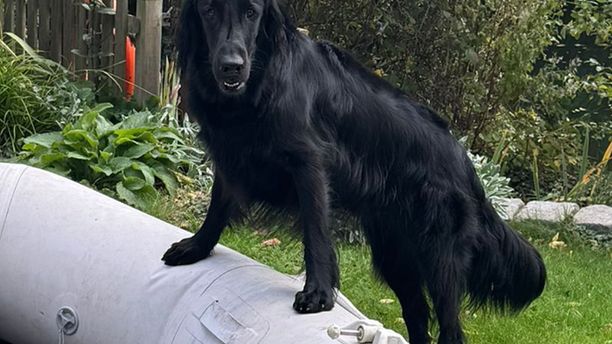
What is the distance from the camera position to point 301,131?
3.38m

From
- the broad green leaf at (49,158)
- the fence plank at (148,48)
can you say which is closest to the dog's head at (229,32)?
the broad green leaf at (49,158)

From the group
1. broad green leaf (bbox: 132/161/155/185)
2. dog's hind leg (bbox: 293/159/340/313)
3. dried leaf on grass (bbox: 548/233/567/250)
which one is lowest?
dried leaf on grass (bbox: 548/233/567/250)

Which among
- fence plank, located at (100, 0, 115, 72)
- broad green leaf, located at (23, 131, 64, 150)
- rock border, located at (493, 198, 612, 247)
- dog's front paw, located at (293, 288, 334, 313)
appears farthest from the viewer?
fence plank, located at (100, 0, 115, 72)

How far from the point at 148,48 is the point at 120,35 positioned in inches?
11.1

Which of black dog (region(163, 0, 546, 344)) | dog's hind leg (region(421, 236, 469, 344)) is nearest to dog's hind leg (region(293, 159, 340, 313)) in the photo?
black dog (region(163, 0, 546, 344))

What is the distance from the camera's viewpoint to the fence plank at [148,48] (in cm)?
676

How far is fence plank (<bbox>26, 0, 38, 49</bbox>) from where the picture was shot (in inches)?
287

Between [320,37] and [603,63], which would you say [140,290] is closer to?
[320,37]

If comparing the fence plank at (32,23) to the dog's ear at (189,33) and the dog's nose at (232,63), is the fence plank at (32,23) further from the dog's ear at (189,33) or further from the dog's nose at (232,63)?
the dog's nose at (232,63)

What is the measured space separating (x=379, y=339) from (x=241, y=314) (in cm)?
55

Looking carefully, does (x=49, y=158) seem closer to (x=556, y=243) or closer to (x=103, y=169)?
(x=103, y=169)

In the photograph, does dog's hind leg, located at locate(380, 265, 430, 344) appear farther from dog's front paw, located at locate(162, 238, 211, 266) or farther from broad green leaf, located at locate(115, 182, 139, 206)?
broad green leaf, located at locate(115, 182, 139, 206)

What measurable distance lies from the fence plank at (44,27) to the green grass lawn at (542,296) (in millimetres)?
2608

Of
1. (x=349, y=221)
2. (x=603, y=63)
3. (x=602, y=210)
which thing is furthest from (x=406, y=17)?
(x=349, y=221)
